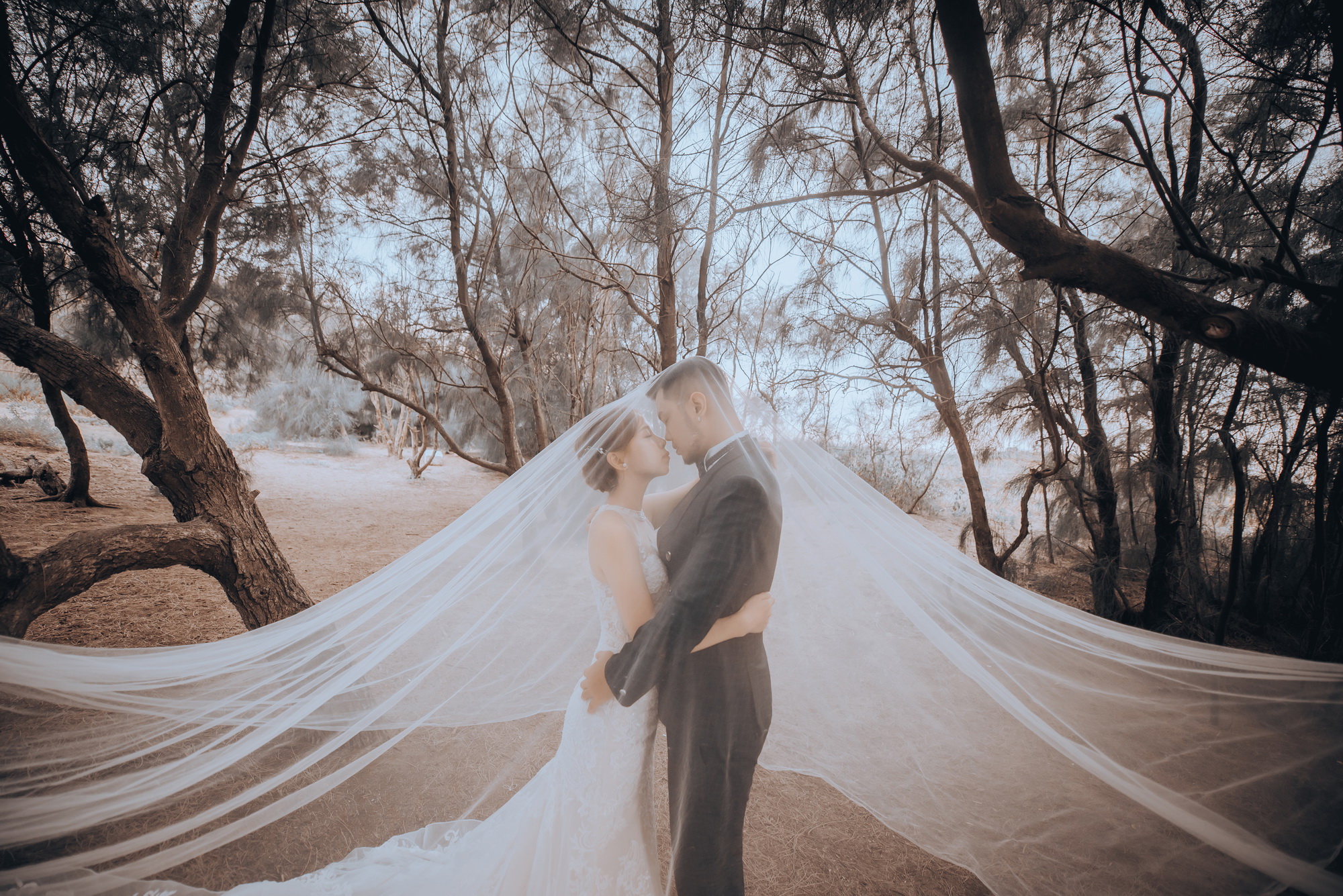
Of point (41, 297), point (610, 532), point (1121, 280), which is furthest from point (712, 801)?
point (41, 297)

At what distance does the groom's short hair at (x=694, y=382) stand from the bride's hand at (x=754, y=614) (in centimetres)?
55

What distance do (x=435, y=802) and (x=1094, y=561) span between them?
16.2 ft

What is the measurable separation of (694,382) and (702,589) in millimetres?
577

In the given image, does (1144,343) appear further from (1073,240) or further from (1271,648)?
(1073,240)

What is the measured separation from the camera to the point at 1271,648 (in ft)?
9.98

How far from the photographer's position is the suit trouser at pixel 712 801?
116cm

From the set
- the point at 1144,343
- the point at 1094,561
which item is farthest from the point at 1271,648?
the point at 1144,343

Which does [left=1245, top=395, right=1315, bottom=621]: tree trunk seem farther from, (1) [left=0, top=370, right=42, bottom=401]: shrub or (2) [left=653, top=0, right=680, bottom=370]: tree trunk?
(1) [left=0, top=370, right=42, bottom=401]: shrub

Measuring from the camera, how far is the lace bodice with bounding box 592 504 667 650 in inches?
51.3

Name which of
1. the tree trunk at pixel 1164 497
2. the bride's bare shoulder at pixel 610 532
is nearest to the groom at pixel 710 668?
the bride's bare shoulder at pixel 610 532

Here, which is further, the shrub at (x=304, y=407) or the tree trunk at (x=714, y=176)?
the shrub at (x=304, y=407)

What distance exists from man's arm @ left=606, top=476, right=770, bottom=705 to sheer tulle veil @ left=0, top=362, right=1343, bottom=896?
0.61 meters

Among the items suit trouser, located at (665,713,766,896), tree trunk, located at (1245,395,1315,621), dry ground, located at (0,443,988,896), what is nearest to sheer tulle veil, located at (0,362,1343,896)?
dry ground, located at (0,443,988,896)

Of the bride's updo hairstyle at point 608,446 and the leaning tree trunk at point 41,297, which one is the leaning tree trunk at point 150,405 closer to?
the leaning tree trunk at point 41,297
